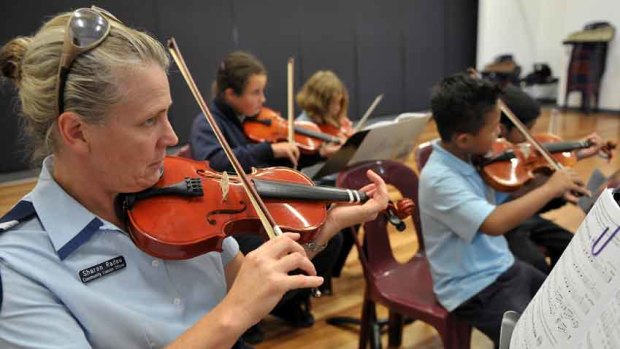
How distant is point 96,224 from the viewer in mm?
901

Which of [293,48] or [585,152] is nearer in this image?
[585,152]

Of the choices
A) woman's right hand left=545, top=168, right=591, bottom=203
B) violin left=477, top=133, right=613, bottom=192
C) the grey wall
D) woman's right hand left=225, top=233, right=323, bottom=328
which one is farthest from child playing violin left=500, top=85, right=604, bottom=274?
the grey wall

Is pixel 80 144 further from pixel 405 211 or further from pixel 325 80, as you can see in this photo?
pixel 325 80

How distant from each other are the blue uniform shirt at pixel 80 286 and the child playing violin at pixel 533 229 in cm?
144

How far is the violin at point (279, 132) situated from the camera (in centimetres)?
272

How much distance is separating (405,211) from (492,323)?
18.6 inches

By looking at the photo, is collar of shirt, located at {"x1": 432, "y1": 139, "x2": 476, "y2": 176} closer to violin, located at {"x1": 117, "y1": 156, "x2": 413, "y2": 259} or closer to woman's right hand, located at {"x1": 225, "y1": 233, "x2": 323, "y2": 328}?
violin, located at {"x1": 117, "y1": 156, "x2": 413, "y2": 259}

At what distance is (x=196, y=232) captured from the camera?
39.7 inches

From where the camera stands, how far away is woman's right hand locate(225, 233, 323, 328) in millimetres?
786

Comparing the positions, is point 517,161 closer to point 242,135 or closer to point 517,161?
point 517,161

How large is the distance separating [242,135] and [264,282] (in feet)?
6.03

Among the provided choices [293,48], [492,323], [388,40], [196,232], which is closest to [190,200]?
[196,232]

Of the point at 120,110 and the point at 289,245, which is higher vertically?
the point at 120,110

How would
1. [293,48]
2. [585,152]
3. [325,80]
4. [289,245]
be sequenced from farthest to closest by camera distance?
[293,48] < [325,80] < [585,152] < [289,245]
